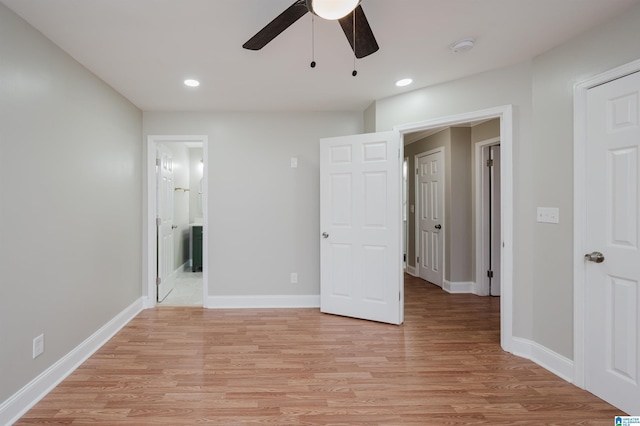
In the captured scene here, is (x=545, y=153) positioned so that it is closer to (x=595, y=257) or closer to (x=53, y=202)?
(x=595, y=257)

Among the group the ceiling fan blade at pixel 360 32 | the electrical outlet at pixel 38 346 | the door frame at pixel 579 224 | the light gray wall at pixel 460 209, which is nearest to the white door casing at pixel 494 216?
the light gray wall at pixel 460 209

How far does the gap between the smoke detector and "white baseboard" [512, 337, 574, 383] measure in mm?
2345

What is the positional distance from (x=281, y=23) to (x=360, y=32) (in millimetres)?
393

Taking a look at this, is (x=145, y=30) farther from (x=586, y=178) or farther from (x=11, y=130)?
(x=586, y=178)

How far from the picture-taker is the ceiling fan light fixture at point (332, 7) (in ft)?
4.32

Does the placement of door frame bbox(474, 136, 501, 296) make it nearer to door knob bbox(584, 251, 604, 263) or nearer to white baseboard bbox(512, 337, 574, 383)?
white baseboard bbox(512, 337, 574, 383)

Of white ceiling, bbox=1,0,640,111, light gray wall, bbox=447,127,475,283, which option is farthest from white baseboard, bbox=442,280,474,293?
white ceiling, bbox=1,0,640,111

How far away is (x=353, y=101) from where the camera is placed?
3.51 metres

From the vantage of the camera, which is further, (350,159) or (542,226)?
(350,159)

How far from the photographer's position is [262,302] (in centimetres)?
388

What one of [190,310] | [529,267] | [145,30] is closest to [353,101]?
[145,30]

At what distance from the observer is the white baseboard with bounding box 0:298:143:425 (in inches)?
71.2

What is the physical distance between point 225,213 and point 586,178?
343 cm

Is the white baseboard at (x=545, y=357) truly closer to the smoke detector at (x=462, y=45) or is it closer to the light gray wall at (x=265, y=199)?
the light gray wall at (x=265, y=199)
